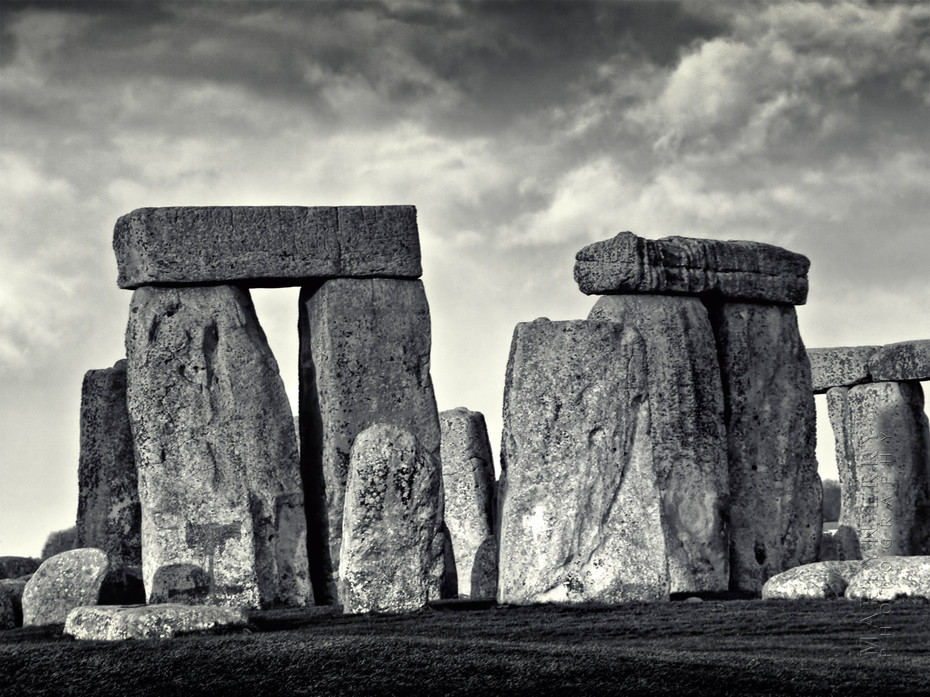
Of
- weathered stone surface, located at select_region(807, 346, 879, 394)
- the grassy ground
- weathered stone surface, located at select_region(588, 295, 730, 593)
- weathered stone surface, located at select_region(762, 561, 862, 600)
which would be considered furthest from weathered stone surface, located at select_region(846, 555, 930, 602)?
weathered stone surface, located at select_region(807, 346, 879, 394)

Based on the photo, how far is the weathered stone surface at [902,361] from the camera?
21828mm

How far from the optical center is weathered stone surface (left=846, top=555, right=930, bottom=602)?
46.1 ft

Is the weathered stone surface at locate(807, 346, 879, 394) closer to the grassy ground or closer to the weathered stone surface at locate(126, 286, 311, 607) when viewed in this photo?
the weathered stone surface at locate(126, 286, 311, 607)

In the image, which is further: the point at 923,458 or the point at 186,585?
the point at 923,458

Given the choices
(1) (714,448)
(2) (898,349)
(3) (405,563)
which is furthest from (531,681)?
(2) (898,349)

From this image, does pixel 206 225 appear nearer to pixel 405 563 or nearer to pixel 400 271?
pixel 400 271

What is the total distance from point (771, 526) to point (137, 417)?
6.24 metres

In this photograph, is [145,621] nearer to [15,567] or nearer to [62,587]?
[62,587]

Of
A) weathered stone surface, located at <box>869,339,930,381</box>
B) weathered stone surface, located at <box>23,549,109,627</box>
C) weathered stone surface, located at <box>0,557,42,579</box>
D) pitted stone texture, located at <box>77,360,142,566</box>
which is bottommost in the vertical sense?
weathered stone surface, located at <box>23,549,109,627</box>

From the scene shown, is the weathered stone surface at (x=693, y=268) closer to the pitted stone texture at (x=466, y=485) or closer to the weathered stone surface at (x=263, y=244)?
the weathered stone surface at (x=263, y=244)

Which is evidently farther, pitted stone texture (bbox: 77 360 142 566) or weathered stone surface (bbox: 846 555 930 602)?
pitted stone texture (bbox: 77 360 142 566)

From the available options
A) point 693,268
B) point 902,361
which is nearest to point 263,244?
point 693,268

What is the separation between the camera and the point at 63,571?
13.9 metres

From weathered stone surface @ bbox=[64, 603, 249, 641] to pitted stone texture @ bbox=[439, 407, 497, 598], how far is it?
625cm
